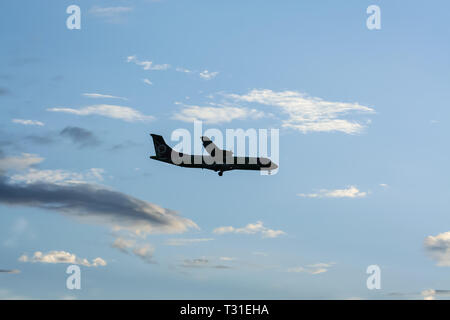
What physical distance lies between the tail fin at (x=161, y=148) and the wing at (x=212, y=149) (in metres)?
11.4

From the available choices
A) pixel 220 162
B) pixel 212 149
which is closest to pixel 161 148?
pixel 212 149

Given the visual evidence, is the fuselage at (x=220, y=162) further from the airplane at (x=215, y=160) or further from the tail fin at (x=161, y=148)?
the tail fin at (x=161, y=148)

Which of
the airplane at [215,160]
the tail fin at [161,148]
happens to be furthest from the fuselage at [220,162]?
the tail fin at [161,148]

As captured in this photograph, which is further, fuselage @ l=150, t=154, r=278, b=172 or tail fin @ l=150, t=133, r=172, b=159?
tail fin @ l=150, t=133, r=172, b=159

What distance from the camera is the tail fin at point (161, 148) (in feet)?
563

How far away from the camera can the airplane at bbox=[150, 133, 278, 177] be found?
543ft

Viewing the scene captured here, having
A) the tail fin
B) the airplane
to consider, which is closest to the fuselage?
the airplane

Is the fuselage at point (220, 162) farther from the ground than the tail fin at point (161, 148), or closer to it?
closer to it

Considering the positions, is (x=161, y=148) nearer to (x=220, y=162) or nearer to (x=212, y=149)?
(x=212, y=149)

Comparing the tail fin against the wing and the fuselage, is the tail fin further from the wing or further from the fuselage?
the wing

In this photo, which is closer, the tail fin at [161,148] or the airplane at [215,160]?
the airplane at [215,160]
